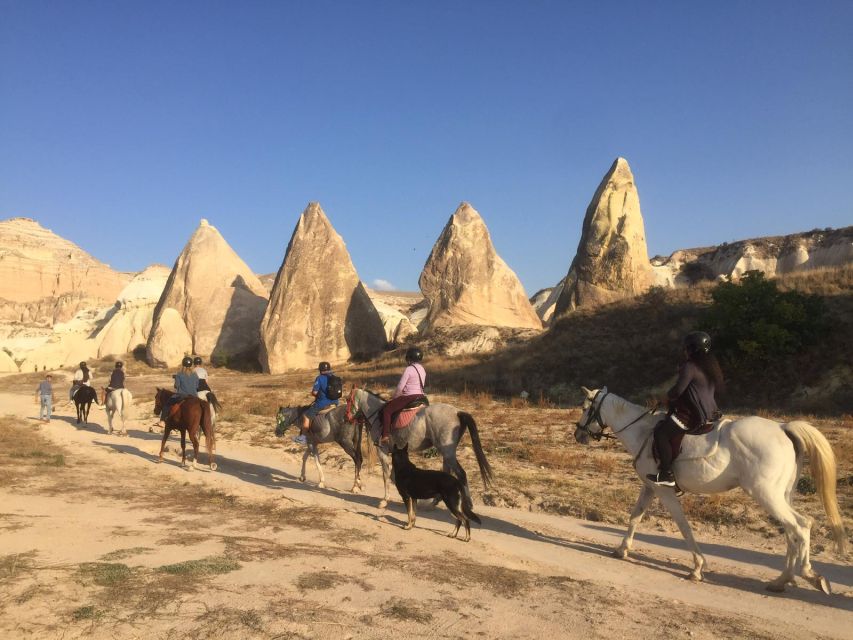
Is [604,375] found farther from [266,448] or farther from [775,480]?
[775,480]

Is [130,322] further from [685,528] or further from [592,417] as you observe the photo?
[685,528]

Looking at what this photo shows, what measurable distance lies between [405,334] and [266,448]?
2439 centimetres

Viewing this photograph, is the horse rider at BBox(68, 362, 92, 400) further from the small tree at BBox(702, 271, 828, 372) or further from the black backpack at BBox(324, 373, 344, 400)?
the small tree at BBox(702, 271, 828, 372)

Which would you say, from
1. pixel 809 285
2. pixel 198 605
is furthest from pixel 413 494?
pixel 809 285

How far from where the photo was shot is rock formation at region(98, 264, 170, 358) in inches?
1602

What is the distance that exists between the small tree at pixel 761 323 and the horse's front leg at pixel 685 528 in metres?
14.2

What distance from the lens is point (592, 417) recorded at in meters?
7.53

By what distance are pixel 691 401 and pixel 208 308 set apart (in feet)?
119

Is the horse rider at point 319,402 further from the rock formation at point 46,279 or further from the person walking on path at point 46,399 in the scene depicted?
the rock formation at point 46,279

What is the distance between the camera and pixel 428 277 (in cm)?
3747

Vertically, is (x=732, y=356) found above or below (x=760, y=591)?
above

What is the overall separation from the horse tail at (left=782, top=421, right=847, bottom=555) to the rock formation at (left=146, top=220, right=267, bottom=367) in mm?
33798

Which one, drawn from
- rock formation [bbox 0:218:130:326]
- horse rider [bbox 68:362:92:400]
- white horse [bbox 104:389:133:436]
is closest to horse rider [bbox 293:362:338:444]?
white horse [bbox 104:389:133:436]

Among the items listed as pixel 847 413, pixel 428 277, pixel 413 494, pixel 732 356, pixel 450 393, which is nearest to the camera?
pixel 413 494
